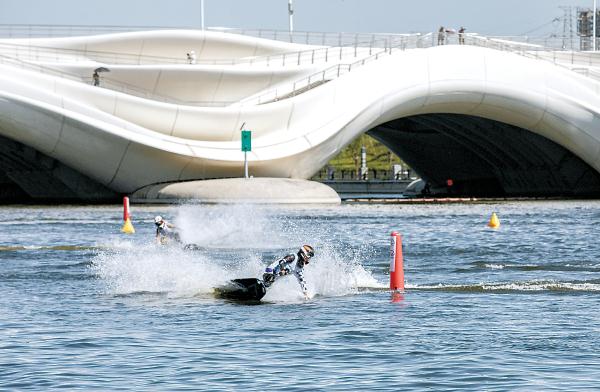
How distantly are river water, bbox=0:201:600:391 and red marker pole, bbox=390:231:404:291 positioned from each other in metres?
0.61

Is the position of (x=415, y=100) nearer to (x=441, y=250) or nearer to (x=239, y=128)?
(x=239, y=128)

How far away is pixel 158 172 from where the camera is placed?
69375mm

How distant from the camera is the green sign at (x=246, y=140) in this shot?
68.3 meters

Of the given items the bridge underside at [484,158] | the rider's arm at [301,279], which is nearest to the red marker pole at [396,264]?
the rider's arm at [301,279]

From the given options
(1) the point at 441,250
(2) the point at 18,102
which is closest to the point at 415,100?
(2) the point at 18,102

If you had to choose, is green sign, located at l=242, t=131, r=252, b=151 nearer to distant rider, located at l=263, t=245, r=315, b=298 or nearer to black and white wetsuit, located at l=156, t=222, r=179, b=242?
black and white wetsuit, located at l=156, t=222, r=179, b=242

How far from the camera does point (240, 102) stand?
7494cm

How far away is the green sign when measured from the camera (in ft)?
224

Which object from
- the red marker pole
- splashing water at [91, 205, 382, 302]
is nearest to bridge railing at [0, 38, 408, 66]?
splashing water at [91, 205, 382, 302]

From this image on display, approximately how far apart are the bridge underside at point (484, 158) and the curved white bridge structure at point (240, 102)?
0.26 metres

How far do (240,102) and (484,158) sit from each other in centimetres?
2401

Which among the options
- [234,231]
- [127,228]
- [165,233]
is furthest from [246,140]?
[165,233]

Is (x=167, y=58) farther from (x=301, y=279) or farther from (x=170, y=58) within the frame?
(x=301, y=279)

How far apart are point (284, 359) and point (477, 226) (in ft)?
105
